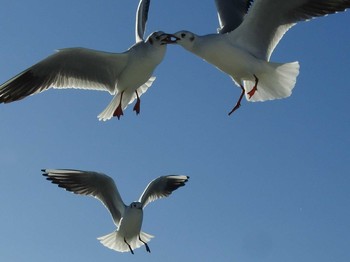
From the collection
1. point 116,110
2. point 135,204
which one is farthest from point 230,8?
point 135,204

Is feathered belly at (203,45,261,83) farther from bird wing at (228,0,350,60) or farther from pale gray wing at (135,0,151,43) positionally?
pale gray wing at (135,0,151,43)

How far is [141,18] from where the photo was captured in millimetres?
11523

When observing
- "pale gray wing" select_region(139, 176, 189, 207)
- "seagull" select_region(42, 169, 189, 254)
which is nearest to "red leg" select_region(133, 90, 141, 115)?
"seagull" select_region(42, 169, 189, 254)

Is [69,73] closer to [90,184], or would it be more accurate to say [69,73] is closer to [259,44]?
[90,184]

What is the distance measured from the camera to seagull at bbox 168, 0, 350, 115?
28.4 ft

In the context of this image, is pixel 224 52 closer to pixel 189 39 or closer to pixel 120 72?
pixel 189 39

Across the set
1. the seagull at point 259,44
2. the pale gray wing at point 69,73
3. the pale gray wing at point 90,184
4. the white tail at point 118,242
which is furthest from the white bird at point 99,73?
the white tail at point 118,242

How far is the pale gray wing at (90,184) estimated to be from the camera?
11.4 meters

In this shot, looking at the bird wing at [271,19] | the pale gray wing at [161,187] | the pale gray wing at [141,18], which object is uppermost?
the pale gray wing at [141,18]

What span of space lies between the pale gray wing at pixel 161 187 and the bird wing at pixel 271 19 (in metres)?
3.61

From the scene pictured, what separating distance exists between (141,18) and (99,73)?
1602mm

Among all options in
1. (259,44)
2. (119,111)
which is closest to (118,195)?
(119,111)

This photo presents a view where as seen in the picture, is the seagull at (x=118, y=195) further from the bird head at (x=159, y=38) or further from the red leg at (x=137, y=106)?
the bird head at (x=159, y=38)

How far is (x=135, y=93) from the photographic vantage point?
420 inches
